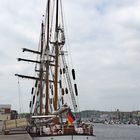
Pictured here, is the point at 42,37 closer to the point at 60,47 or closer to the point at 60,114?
the point at 60,47

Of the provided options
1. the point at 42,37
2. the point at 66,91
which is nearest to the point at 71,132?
the point at 66,91

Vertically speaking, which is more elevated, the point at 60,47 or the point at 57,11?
the point at 57,11

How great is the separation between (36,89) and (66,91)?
24992mm

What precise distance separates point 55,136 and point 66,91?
9.75 m

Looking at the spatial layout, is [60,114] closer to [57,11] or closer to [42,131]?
[42,131]

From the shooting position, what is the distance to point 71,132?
1556 inches

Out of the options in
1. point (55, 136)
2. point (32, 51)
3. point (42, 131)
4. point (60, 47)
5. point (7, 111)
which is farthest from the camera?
point (7, 111)

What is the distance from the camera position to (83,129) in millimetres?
40938

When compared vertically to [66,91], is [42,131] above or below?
below

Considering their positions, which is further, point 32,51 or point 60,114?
point 32,51

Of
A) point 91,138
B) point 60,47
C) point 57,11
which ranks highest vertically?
point 57,11

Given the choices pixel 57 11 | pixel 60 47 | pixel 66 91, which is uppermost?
pixel 57 11

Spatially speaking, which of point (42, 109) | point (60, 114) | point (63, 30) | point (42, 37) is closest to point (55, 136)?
point (60, 114)

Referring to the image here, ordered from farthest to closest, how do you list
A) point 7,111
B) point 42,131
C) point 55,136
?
point 7,111 → point 42,131 → point 55,136
